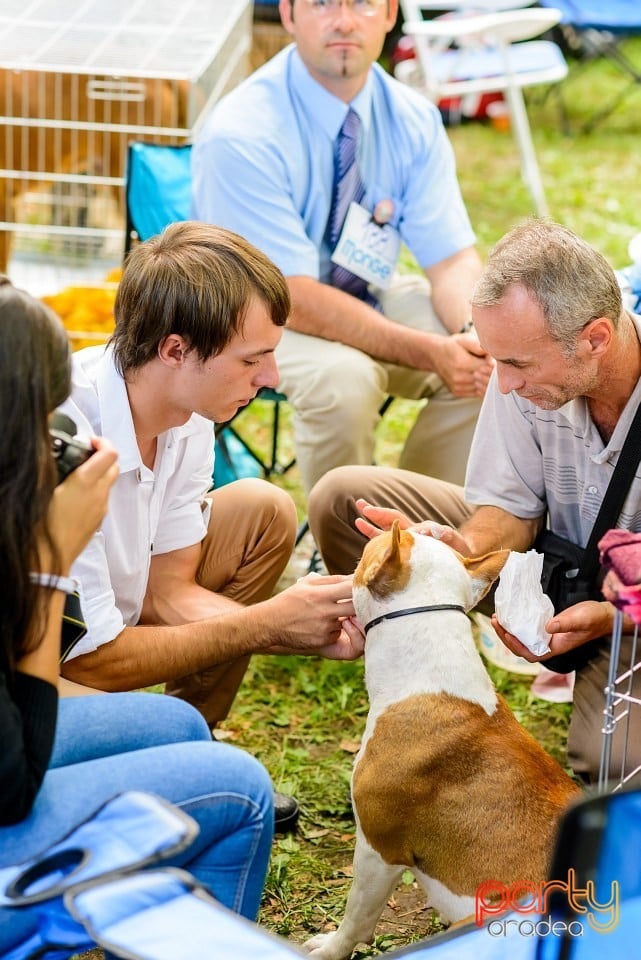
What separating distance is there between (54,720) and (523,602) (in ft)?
3.39

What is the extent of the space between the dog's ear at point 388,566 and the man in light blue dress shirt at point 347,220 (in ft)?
4.31

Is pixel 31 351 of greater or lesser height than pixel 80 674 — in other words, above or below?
above

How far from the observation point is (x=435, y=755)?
2.21 m

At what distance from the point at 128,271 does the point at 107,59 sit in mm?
2367

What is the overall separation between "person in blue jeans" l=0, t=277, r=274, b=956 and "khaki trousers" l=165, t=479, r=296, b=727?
84 cm

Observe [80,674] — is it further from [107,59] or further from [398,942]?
[107,59]

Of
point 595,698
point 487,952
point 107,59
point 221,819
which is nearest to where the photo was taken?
point 487,952

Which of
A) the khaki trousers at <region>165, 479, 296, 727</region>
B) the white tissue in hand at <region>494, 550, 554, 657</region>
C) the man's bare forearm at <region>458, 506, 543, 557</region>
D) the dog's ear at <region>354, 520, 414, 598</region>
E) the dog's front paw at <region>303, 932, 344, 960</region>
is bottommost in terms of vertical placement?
the dog's front paw at <region>303, 932, 344, 960</region>

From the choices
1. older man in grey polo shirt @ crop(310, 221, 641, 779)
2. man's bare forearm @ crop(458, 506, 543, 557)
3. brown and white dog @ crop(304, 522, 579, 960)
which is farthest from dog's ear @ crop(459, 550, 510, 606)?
man's bare forearm @ crop(458, 506, 543, 557)

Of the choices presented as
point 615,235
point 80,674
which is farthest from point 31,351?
point 615,235

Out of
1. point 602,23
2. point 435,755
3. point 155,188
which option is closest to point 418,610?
point 435,755

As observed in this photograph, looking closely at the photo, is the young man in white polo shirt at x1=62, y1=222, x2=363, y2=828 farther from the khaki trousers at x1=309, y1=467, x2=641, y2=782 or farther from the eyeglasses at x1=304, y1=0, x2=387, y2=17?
the eyeglasses at x1=304, y1=0, x2=387, y2=17

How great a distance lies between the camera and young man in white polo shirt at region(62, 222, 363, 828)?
2.43m

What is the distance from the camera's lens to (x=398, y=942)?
8.39ft
